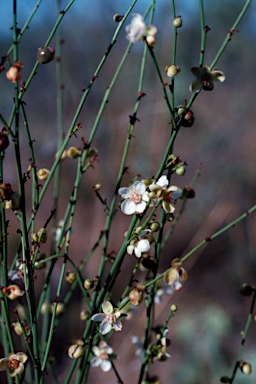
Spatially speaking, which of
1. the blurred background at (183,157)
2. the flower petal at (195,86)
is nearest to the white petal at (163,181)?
the flower petal at (195,86)

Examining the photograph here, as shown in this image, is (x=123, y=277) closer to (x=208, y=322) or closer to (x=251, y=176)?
(x=208, y=322)

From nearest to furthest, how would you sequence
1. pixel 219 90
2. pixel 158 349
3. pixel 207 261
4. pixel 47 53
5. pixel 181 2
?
pixel 47 53 < pixel 158 349 < pixel 181 2 < pixel 207 261 < pixel 219 90

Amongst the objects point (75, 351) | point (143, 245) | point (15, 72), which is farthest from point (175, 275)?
point (15, 72)

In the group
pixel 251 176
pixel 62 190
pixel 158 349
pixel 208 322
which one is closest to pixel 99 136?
pixel 62 190

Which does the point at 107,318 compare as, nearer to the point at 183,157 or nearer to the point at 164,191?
the point at 164,191

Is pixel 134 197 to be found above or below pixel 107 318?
above

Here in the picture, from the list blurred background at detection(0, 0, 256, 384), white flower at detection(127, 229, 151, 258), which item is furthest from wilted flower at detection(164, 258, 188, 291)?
blurred background at detection(0, 0, 256, 384)

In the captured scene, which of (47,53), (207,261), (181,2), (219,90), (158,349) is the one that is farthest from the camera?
(219,90)
